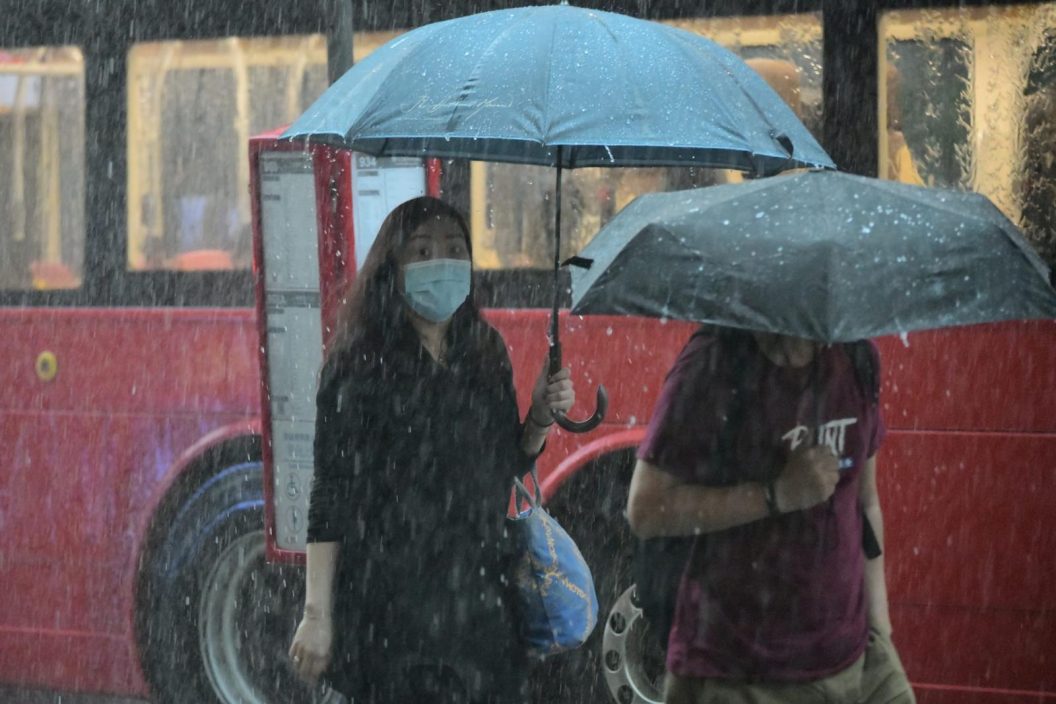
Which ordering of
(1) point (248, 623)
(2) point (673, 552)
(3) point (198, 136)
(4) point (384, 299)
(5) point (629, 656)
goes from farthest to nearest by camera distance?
1. (3) point (198, 136)
2. (1) point (248, 623)
3. (5) point (629, 656)
4. (4) point (384, 299)
5. (2) point (673, 552)

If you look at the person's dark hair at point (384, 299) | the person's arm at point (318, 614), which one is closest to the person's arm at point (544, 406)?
the person's dark hair at point (384, 299)

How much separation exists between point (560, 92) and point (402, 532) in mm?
1054

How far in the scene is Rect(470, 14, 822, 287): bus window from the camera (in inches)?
225

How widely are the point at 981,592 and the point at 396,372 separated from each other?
2.73 meters

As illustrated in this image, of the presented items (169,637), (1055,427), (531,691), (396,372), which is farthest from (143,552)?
(1055,427)

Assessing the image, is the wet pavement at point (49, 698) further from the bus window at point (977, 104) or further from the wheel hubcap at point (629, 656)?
the bus window at point (977, 104)

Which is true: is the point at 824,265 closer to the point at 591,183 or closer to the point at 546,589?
the point at 546,589

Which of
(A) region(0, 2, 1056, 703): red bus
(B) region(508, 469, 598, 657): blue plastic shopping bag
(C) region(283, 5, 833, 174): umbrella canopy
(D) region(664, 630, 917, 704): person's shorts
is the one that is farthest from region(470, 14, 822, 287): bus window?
(D) region(664, 630, 917, 704): person's shorts

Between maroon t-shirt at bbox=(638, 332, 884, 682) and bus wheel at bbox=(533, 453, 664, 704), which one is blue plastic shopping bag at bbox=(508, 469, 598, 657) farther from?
bus wheel at bbox=(533, 453, 664, 704)

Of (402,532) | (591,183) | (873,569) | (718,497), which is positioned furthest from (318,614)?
(591,183)

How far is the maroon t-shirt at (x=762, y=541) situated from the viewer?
317 centimetres

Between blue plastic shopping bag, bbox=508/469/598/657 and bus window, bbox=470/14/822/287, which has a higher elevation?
bus window, bbox=470/14/822/287

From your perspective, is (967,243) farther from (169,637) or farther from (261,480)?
(169,637)

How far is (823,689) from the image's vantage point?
3193mm
